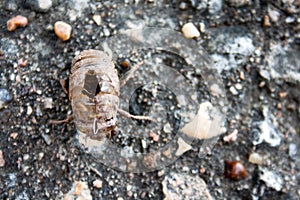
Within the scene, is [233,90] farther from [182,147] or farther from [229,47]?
[182,147]

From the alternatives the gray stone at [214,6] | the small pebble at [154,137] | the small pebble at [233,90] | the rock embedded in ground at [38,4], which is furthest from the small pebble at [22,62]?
the small pebble at [233,90]

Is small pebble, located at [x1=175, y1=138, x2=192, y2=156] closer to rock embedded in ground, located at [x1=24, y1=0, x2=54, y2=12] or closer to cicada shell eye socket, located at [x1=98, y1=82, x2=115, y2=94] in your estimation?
cicada shell eye socket, located at [x1=98, y1=82, x2=115, y2=94]

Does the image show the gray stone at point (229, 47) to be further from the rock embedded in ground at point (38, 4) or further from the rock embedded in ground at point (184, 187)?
the rock embedded in ground at point (38, 4)

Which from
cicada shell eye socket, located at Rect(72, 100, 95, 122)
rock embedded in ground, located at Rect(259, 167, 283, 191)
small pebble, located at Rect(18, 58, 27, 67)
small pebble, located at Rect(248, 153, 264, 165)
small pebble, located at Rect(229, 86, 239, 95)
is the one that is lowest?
rock embedded in ground, located at Rect(259, 167, 283, 191)

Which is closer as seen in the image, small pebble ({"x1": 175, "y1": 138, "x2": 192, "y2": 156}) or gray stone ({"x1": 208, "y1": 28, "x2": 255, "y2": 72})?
small pebble ({"x1": 175, "y1": 138, "x2": 192, "y2": 156})

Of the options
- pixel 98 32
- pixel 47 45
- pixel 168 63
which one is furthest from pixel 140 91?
pixel 47 45

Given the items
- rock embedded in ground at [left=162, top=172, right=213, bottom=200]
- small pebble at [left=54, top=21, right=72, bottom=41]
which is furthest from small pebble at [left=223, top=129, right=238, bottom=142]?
small pebble at [left=54, top=21, right=72, bottom=41]

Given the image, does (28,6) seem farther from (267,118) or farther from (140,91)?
(267,118)

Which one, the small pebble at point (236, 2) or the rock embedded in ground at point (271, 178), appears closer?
the rock embedded in ground at point (271, 178)
